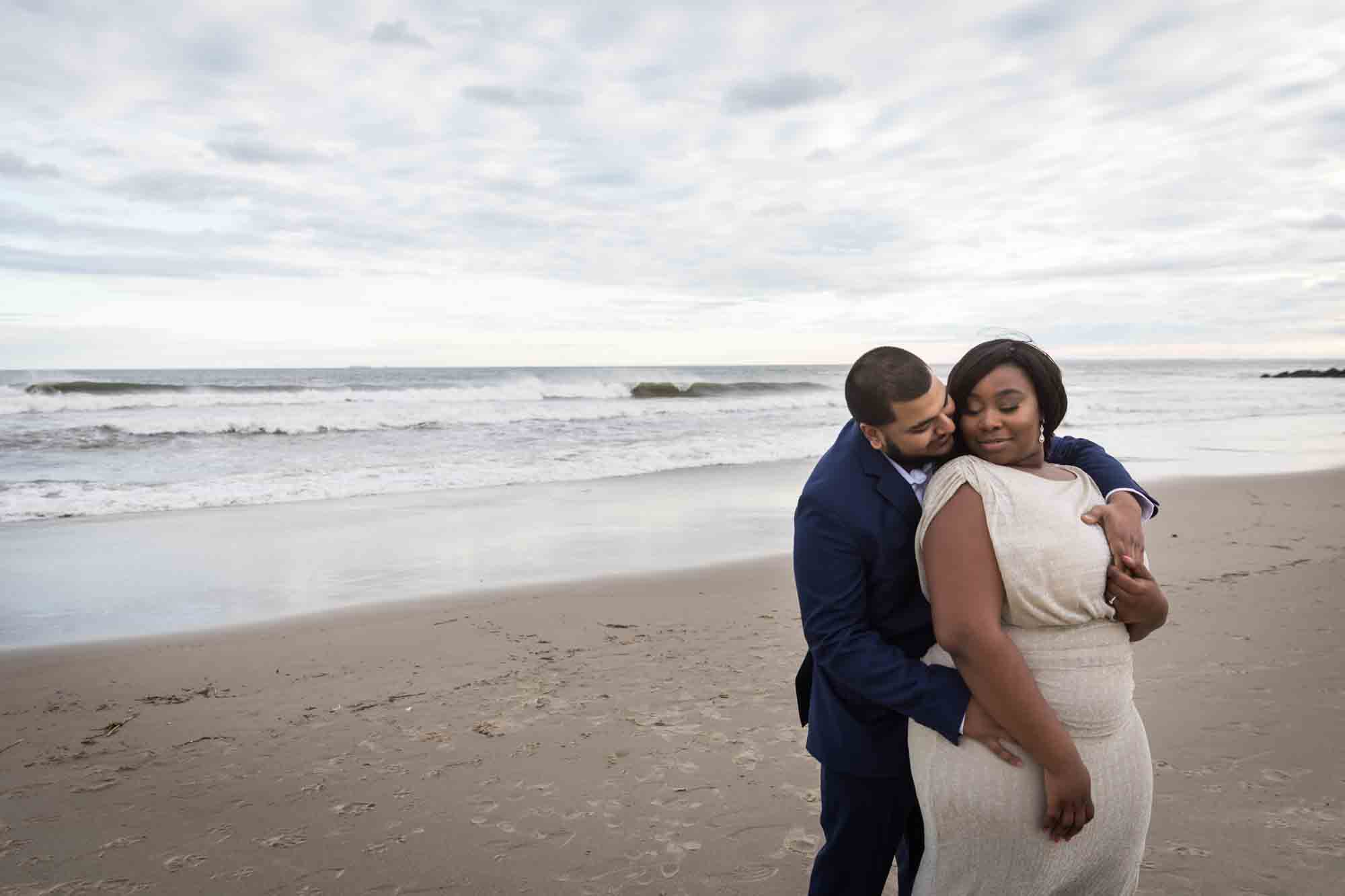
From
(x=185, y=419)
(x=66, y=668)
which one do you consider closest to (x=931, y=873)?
(x=66, y=668)

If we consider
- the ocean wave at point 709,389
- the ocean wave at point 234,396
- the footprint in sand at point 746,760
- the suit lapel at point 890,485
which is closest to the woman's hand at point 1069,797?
the suit lapel at point 890,485

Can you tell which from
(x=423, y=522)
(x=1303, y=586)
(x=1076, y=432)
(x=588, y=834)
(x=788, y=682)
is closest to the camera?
(x=588, y=834)

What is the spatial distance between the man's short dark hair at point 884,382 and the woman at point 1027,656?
0.50ft

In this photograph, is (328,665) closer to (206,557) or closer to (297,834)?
(297,834)

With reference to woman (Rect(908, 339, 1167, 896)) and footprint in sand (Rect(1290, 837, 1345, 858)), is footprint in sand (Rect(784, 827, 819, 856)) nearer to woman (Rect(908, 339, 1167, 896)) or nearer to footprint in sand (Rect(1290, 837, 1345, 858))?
woman (Rect(908, 339, 1167, 896))

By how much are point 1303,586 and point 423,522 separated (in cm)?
828

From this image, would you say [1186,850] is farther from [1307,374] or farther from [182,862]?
[1307,374]

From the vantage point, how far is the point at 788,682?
5031 millimetres

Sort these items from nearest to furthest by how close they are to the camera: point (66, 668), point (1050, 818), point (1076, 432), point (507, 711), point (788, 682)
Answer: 1. point (1050, 818)
2. point (507, 711)
3. point (788, 682)
4. point (66, 668)
5. point (1076, 432)

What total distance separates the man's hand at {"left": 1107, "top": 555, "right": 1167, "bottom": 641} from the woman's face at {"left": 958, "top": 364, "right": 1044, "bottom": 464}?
0.32 metres

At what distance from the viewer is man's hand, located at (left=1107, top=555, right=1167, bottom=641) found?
177 centimetres

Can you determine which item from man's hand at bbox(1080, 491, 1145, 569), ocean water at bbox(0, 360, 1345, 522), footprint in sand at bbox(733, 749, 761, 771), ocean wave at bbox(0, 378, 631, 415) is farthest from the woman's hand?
ocean wave at bbox(0, 378, 631, 415)

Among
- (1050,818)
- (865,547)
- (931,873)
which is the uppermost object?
(865,547)

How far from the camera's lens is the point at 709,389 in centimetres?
4569
